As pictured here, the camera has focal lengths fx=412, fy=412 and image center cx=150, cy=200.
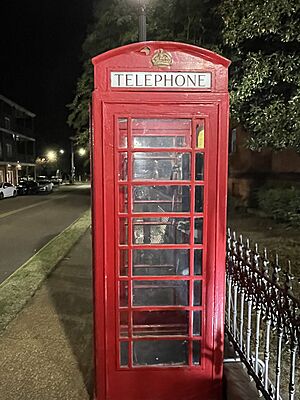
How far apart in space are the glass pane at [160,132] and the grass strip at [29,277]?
347 cm

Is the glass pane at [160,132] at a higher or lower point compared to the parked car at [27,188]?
higher

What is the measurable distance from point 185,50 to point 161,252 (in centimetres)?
173

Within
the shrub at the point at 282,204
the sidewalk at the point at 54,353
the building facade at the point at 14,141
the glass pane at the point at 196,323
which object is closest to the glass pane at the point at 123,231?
the glass pane at the point at 196,323

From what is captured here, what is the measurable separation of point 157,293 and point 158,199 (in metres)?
0.80

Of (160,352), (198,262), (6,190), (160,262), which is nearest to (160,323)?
(160,352)

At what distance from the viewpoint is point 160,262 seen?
3.73 m

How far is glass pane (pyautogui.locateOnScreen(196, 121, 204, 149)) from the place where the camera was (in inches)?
122

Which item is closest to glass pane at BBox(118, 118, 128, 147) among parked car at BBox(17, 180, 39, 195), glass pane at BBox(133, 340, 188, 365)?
glass pane at BBox(133, 340, 188, 365)

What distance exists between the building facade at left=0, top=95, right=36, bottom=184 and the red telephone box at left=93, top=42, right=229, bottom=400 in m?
45.0

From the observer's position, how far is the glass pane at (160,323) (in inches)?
135

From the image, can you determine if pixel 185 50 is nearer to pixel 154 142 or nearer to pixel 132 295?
pixel 154 142

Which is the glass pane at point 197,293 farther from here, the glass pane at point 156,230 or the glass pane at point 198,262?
the glass pane at point 156,230

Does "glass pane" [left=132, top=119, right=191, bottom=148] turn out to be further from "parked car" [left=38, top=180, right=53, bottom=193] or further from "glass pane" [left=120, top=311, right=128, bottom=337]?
"parked car" [left=38, top=180, right=53, bottom=193]

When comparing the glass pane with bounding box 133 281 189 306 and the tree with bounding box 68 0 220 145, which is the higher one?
the tree with bounding box 68 0 220 145
